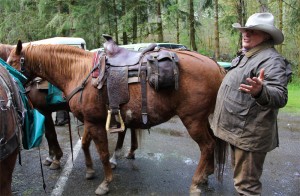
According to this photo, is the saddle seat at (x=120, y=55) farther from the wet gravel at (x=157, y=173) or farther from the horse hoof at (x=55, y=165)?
the horse hoof at (x=55, y=165)

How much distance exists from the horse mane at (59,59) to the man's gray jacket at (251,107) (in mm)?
1915

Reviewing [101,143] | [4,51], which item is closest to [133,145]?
[101,143]

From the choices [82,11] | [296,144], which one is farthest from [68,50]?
[82,11]

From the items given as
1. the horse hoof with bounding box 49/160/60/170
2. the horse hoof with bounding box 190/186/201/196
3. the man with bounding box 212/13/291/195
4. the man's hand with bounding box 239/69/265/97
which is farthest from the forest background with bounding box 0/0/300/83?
the man's hand with bounding box 239/69/265/97

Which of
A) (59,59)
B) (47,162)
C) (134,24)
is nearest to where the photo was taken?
(59,59)

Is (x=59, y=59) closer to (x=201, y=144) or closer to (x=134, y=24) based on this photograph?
(x=201, y=144)

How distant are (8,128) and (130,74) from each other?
5.76ft

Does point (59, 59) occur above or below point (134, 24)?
below

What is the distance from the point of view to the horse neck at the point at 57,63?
A: 4004 mm

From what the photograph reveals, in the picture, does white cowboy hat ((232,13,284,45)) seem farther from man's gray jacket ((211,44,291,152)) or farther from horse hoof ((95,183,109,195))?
horse hoof ((95,183,109,195))

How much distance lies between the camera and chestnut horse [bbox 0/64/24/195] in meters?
2.20

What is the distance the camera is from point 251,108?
262 cm

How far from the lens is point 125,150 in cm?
560

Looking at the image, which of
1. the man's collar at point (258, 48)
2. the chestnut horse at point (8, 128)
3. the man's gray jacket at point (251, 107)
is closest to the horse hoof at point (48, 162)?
the chestnut horse at point (8, 128)
